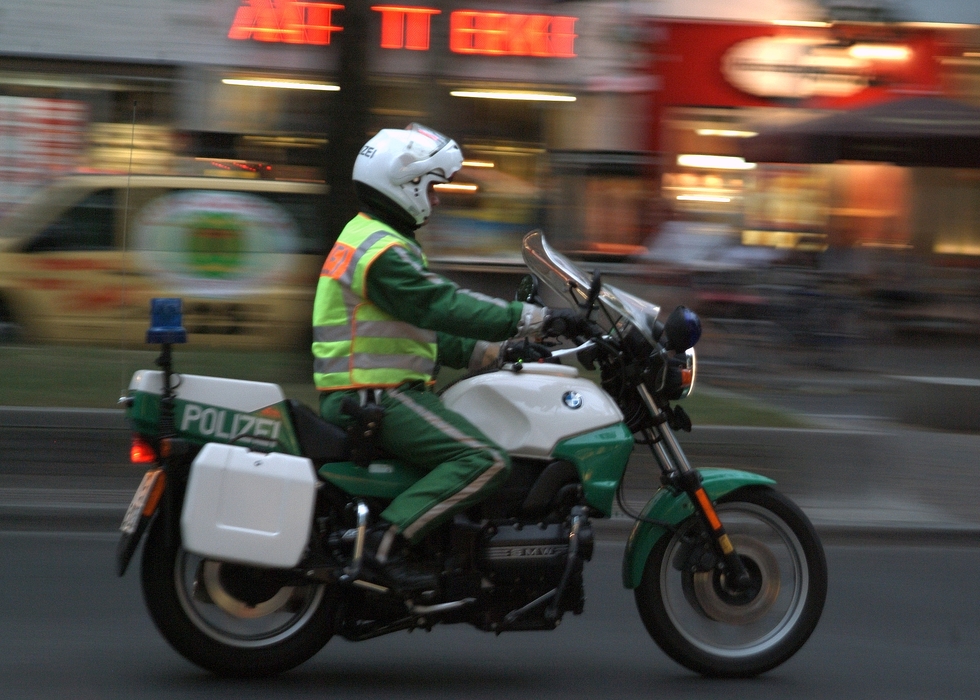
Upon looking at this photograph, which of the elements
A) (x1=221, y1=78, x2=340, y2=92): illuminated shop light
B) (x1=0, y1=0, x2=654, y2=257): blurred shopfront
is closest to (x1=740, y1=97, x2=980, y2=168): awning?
(x1=0, y1=0, x2=654, y2=257): blurred shopfront

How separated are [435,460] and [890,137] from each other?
35.3 feet

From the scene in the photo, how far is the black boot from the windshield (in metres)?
0.97

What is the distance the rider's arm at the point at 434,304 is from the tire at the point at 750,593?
981mm

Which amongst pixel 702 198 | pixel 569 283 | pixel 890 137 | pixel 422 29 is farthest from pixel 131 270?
pixel 702 198

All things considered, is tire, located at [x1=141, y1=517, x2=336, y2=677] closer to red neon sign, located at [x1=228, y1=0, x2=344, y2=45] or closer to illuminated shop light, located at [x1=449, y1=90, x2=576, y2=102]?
red neon sign, located at [x1=228, y1=0, x2=344, y2=45]

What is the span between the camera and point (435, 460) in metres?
4.12

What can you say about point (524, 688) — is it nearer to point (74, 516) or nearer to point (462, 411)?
point (462, 411)

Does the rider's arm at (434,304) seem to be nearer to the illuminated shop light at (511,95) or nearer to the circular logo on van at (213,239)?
the circular logo on van at (213,239)

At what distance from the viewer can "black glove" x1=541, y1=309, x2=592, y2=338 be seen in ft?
13.3

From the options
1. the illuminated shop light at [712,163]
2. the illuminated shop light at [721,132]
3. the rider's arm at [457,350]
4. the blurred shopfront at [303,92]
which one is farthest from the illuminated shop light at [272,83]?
the rider's arm at [457,350]

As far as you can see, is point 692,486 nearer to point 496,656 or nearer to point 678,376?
point 678,376

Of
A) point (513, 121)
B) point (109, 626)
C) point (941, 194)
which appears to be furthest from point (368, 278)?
point (941, 194)

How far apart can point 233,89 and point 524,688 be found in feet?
45.0

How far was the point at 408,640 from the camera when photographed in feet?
16.1
